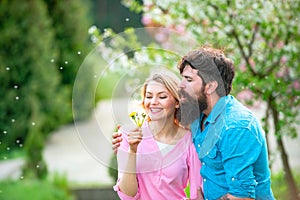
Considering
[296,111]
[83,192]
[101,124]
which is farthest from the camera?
[83,192]

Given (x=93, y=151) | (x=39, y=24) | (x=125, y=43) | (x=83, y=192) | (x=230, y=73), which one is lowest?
(x=83, y=192)

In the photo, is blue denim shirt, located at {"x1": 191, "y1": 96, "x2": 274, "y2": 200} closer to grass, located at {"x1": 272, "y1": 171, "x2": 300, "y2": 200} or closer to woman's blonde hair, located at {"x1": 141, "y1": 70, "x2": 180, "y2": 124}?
woman's blonde hair, located at {"x1": 141, "y1": 70, "x2": 180, "y2": 124}

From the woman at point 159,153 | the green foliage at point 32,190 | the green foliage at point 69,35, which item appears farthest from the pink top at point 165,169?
the green foliage at point 69,35

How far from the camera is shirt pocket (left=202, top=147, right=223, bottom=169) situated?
1.77 metres

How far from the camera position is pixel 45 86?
5.97 meters

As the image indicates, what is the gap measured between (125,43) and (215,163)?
1.78m

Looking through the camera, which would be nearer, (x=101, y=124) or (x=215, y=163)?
(x=215, y=163)

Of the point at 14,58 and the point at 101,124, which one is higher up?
the point at 14,58

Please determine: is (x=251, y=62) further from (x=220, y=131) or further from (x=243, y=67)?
(x=220, y=131)

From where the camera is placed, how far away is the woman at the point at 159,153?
1.81 meters

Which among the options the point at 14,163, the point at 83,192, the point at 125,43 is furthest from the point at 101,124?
the point at 14,163

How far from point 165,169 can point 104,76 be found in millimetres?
344

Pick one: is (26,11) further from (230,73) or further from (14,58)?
(230,73)

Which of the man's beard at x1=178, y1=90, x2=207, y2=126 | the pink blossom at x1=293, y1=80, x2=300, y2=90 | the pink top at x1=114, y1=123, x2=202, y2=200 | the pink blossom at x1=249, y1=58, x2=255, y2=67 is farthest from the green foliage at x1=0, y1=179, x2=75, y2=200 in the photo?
the man's beard at x1=178, y1=90, x2=207, y2=126
